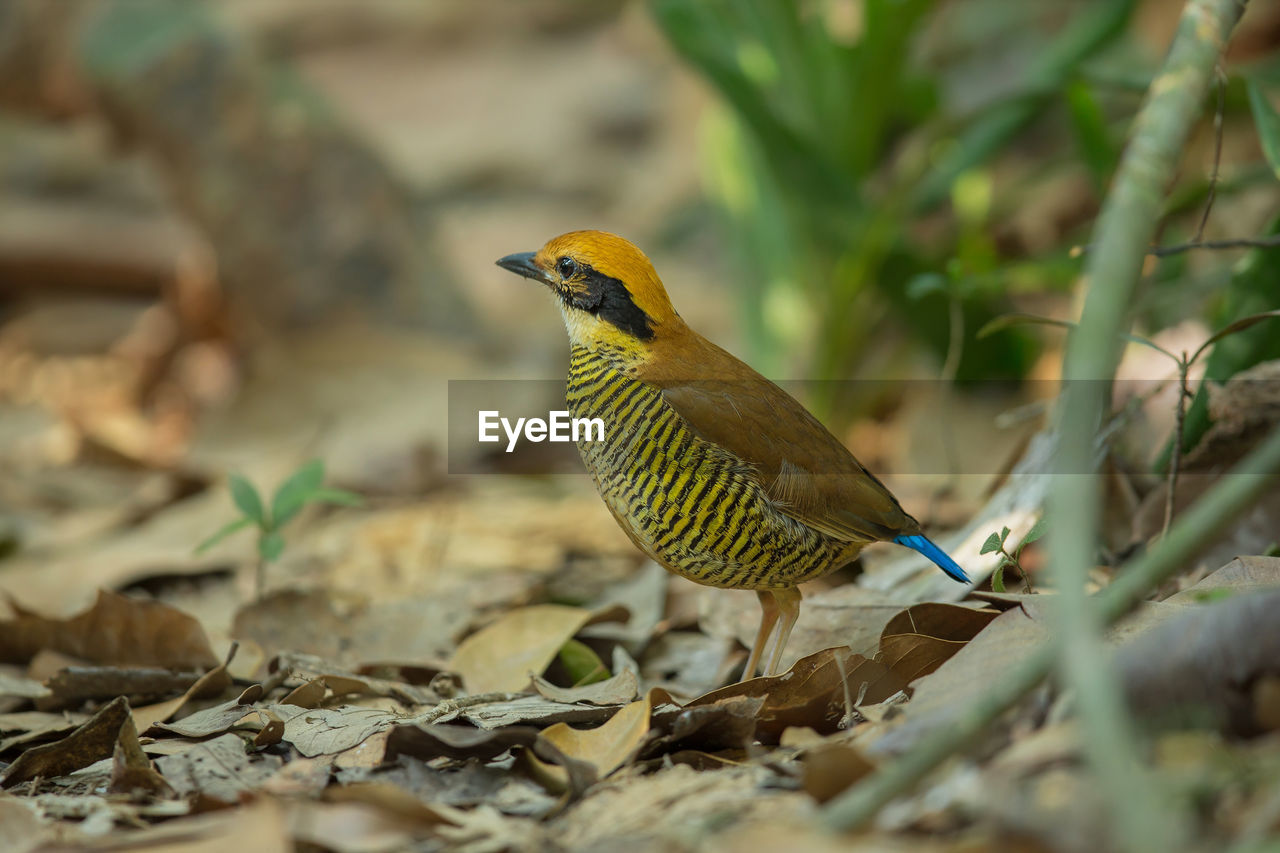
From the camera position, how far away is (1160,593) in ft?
9.35

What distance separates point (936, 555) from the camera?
2893 mm

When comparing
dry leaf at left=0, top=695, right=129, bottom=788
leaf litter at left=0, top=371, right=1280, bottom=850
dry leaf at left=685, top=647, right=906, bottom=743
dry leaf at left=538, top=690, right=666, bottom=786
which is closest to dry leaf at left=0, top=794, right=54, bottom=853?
leaf litter at left=0, top=371, right=1280, bottom=850

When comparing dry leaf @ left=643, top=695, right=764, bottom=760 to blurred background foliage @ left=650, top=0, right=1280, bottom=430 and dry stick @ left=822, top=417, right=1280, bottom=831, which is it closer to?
dry stick @ left=822, top=417, right=1280, bottom=831

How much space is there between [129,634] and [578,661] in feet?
3.93

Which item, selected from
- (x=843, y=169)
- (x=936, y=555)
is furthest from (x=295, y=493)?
(x=843, y=169)

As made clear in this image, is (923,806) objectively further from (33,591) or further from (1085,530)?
(33,591)

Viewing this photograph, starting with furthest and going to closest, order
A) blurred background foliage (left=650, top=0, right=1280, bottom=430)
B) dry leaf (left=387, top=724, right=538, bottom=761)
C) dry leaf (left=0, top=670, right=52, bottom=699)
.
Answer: blurred background foliage (left=650, top=0, right=1280, bottom=430) → dry leaf (left=0, top=670, right=52, bottom=699) → dry leaf (left=387, top=724, right=538, bottom=761)

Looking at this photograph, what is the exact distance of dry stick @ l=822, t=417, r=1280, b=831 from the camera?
1.40m

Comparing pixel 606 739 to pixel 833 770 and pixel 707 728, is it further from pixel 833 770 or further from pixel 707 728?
pixel 833 770

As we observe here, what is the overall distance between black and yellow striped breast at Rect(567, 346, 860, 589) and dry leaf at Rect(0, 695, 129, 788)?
1189 millimetres

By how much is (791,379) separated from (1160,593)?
119 inches

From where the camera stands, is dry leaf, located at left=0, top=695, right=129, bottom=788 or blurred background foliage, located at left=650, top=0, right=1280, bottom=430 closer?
dry leaf, located at left=0, top=695, right=129, bottom=788

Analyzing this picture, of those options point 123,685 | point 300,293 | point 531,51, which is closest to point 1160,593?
point 123,685

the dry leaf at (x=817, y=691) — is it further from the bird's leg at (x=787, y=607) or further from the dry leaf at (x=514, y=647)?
the dry leaf at (x=514, y=647)
